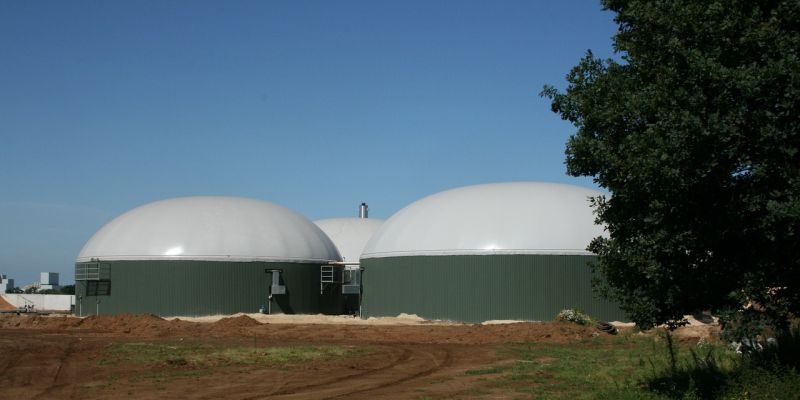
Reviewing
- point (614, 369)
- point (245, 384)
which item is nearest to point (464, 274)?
point (614, 369)

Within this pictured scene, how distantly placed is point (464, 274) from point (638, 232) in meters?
26.5

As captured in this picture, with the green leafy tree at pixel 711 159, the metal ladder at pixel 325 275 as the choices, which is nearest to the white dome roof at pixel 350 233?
the metal ladder at pixel 325 275

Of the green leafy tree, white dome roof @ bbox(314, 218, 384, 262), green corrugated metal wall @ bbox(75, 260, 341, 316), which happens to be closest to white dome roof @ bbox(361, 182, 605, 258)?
green corrugated metal wall @ bbox(75, 260, 341, 316)

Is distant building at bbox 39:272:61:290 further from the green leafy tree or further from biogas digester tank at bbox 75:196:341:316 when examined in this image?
the green leafy tree

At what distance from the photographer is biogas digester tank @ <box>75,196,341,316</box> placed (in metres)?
48.8

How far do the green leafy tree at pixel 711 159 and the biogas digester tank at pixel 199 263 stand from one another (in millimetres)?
37865

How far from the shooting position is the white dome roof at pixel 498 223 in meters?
40.2

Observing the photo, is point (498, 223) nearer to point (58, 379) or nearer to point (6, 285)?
point (58, 379)

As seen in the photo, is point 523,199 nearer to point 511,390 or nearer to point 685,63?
point 511,390

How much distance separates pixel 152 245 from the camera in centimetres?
4944

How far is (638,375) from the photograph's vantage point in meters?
19.3

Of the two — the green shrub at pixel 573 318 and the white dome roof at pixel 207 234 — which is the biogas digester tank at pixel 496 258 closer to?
the green shrub at pixel 573 318

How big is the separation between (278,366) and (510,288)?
19.5 metres

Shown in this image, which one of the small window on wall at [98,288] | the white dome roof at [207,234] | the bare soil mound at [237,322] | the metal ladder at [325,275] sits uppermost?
the white dome roof at [207,234]
